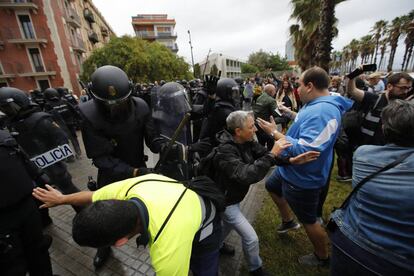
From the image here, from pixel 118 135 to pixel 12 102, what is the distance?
6.34ft

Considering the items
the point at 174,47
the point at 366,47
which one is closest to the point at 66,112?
the point at 174,47

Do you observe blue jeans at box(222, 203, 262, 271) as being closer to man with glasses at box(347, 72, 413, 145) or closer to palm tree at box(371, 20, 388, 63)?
man with glasses at box(347, 72, 413, 145)

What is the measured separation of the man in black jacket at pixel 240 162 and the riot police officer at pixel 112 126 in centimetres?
81

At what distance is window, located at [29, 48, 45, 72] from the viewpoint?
68.9 feet

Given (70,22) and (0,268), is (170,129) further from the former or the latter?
(70,22)

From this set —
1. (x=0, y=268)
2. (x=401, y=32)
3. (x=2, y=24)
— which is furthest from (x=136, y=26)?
(x=0, y=268)

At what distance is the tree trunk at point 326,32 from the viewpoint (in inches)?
285

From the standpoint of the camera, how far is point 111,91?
2082mm

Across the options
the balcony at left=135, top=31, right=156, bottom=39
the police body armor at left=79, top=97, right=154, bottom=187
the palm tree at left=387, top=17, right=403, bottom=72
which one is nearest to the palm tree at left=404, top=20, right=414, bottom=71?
the palm tree at left=387, top=17, right=403, bottom=72

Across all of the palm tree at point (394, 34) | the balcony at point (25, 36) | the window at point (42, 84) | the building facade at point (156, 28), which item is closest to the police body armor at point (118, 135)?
the balcony at point (25, 36)

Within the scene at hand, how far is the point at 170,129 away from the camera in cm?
248

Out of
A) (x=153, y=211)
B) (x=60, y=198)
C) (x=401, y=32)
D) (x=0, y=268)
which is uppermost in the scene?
(x=401, y=32)

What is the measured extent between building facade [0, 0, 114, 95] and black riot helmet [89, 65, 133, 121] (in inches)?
985

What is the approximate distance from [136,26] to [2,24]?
4231cm
